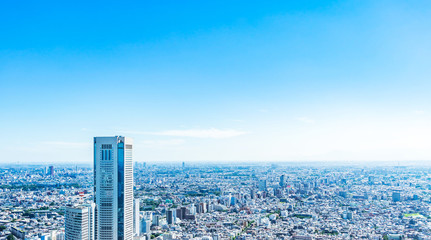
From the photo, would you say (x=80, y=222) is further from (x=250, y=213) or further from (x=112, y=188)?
(x=250, y=213)

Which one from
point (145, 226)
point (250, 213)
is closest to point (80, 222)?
point (145, 226)

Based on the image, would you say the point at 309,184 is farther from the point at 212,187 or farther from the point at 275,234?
the point at 275,234

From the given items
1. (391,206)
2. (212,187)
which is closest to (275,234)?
(391,206)

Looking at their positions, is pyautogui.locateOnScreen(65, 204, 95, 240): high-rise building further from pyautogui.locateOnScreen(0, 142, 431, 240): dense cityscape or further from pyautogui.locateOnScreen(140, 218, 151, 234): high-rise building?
pyautogui.locateOnScreen(140, 218, 151, 234): high-rise building

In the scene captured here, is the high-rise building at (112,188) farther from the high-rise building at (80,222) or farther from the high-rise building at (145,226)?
the high-rise building at (145,226)

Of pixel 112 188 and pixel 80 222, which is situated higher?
pixel 112 188

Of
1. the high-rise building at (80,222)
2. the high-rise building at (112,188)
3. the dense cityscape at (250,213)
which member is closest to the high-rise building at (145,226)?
the dense cityscape at (250,213)

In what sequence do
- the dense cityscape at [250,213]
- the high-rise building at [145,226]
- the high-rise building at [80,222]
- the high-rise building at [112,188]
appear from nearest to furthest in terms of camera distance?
the high-rise building at [80,222]
the high-rise building at [112,188]
the high-rise building at [145,226]
the dense cityscape at [250,213]
